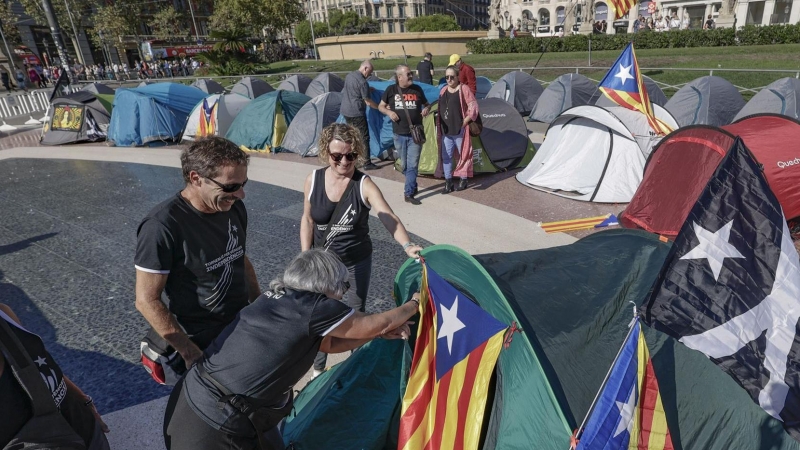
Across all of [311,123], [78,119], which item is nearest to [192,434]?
[311,123]

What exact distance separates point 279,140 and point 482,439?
1012 cm

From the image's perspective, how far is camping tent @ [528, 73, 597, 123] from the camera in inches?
496

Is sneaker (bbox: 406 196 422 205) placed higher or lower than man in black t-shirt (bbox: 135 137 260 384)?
lower

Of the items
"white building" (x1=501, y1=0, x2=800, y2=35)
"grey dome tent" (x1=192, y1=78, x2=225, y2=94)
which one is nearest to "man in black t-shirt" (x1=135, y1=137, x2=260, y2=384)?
"grey dome tent" (x1=192, y1=78, x2=225, y2=94)

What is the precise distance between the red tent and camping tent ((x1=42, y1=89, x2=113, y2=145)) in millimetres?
13759

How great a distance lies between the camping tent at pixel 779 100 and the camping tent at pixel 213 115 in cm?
1135

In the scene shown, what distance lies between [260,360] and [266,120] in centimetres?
1032

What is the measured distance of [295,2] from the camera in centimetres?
4184

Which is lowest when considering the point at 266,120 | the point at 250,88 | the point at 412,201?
the point at 412,201

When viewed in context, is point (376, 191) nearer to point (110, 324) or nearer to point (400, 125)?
point (110, 324)

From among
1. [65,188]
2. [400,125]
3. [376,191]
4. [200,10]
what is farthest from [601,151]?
[200,10]

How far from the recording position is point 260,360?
1.88 meters

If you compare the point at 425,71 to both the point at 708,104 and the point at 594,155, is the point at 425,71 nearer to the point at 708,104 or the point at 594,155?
the point at 708,104

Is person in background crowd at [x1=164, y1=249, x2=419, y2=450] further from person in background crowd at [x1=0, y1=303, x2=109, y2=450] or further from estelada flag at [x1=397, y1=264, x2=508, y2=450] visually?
estelada flag at [x1=397, y1=264, x2=508, y2=450]
